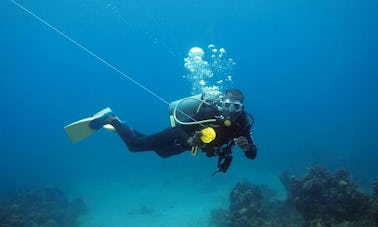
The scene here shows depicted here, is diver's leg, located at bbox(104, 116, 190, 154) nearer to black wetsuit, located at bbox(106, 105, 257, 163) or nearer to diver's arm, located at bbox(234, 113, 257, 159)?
Result: black wetsuit, located at bbox(106, 105, 257, 163)

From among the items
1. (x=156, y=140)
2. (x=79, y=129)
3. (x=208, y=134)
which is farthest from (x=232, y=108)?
(x=79, y=129)

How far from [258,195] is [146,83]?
110931 mm

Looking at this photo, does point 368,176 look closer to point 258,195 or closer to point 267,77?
point 258,195

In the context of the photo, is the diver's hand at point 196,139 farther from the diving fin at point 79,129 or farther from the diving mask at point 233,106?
the diving fin at point 79,129

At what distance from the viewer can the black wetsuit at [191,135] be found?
653 cm

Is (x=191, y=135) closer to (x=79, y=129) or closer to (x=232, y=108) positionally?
(x=232, y=108)

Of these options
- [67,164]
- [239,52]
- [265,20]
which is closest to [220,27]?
[265,20]

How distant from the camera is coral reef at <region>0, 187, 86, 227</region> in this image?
14.5 meters

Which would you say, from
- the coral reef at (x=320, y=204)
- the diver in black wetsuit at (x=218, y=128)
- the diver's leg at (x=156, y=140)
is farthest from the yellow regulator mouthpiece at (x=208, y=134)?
the coral reef at (x=320, y=204)

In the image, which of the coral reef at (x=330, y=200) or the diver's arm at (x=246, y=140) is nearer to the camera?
the diver's arm at (x=246, y=140)

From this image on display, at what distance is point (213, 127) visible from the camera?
254 inches

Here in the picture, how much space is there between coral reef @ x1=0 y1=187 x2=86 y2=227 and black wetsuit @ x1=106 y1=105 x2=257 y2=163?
772cm

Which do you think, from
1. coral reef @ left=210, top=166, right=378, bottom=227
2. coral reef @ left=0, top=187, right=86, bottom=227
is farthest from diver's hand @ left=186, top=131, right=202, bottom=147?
coral reef @ left=0, top=187, right=86, bottom=227

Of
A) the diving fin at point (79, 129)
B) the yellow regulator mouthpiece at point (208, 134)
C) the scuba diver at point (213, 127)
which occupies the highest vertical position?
the diving fin at point (79, 129)
